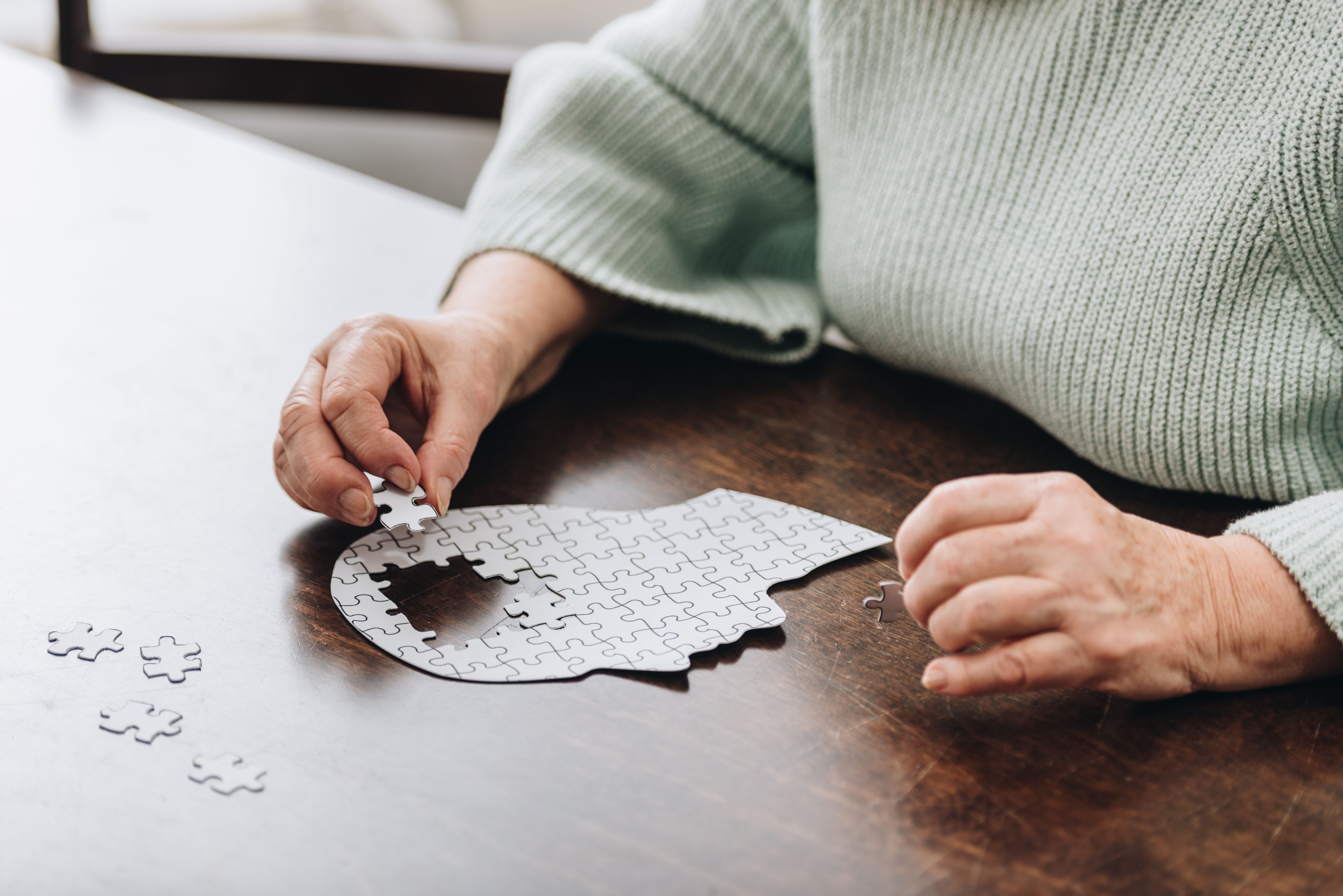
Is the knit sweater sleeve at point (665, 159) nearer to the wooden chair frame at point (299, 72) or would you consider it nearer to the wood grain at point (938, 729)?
the wood grain at point (938, 729)

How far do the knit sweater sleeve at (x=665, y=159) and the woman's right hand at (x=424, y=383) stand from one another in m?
0.05

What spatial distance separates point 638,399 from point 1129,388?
45cm

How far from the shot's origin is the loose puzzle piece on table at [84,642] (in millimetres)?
694

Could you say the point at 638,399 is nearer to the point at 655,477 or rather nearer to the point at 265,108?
the point at 655,477

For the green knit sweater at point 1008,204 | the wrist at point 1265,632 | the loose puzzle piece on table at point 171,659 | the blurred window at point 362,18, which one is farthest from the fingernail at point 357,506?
the blurred window at point 362,18

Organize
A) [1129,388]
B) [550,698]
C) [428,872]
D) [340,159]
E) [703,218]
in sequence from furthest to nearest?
[340,159], [703,218], [1129,388], [550,698], [428,872]

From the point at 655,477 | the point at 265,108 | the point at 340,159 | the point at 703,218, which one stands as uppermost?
the point at 703,218

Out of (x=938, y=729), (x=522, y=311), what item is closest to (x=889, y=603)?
(x=938, y=729)

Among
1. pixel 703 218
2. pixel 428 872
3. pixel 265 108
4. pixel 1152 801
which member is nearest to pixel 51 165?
pixel 265 108

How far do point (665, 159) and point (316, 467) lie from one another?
0.55m

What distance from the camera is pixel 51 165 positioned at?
159cm

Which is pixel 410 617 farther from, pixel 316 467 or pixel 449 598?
pixel 316 467

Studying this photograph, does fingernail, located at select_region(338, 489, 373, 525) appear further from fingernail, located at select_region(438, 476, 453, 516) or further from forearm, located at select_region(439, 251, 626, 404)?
forearm, located at select_region(439, 251, 626, 404)

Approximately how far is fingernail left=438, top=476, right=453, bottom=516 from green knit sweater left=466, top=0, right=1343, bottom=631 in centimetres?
31
